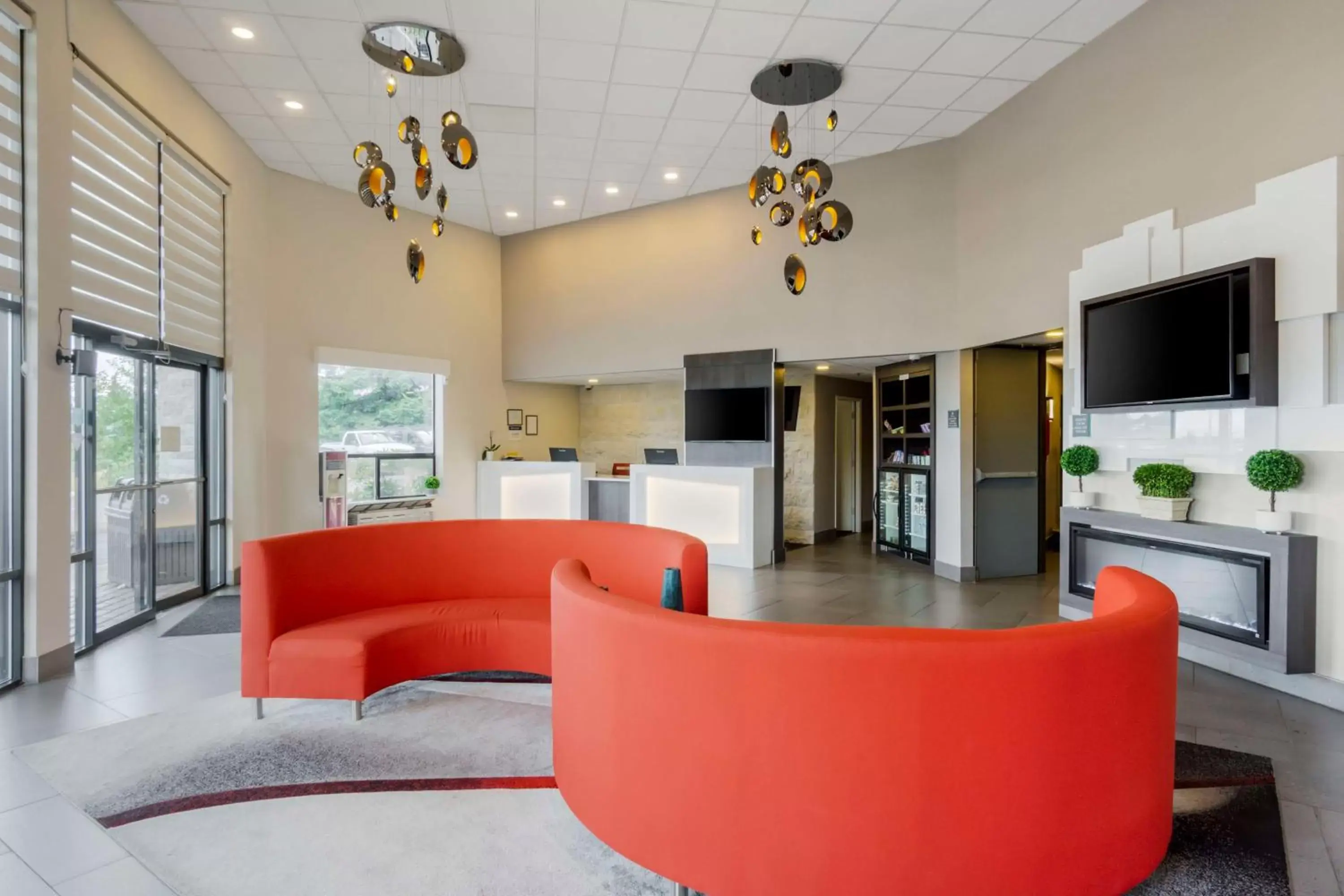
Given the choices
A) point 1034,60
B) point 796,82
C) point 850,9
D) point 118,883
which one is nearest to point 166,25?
point 796,82

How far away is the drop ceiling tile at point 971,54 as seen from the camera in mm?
5320

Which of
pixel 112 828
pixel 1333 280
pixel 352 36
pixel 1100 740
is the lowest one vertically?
pixel 112 828

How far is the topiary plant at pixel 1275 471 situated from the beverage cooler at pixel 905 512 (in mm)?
3828

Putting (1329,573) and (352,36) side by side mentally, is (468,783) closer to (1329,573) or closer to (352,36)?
(1329,573)

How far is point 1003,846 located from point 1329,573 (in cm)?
350

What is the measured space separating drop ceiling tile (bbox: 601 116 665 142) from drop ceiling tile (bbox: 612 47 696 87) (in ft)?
2.13

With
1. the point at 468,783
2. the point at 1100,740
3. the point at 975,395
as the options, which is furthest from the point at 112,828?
the point at 975,395

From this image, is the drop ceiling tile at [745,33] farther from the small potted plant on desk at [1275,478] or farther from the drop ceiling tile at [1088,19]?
the small potted plant on desk at [1275,478]

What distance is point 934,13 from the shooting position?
4.95 m

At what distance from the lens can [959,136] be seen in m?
7.01

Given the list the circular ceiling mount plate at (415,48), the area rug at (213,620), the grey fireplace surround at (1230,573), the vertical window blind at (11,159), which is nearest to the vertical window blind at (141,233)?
the vertical window blind at (11,159)

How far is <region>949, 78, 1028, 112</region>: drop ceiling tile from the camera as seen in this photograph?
599cm

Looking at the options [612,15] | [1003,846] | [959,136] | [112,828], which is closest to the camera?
[1003,846]

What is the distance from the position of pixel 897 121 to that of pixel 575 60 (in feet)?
10.1
